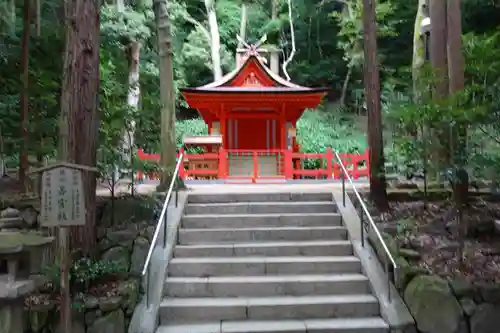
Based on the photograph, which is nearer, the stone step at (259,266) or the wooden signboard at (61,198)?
the wooden signboard at (61,198)

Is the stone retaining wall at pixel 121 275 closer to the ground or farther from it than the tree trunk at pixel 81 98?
closer to the ground

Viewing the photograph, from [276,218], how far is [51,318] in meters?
3.47

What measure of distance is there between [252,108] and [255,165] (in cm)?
390

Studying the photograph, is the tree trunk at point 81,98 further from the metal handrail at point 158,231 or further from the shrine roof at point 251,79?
the shrine roof at point 251,79

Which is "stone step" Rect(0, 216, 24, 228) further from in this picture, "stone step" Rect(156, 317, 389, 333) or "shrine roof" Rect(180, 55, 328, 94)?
"shrine roof" Rect(180, 55, 328, 94)

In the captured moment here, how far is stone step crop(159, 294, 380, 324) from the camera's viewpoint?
5.53 m

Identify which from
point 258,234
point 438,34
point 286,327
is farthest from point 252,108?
point 286,327

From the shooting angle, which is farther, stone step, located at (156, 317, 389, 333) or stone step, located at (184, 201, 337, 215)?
stone step, located at (184, 201, 337, 215)

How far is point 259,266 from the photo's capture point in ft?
20.7

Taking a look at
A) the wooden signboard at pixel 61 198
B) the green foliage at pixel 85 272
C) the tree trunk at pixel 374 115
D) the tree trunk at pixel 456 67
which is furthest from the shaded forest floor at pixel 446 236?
the wooden signboard at pixel 61 198

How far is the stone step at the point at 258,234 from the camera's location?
690 centimetres

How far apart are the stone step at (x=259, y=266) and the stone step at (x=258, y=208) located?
132 centimetres

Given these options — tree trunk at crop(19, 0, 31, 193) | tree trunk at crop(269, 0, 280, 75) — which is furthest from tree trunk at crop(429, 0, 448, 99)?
tree trunk at crop(269, 0, 280, 75)

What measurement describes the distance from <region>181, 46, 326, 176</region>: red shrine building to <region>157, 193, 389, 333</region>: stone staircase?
5648 mm
